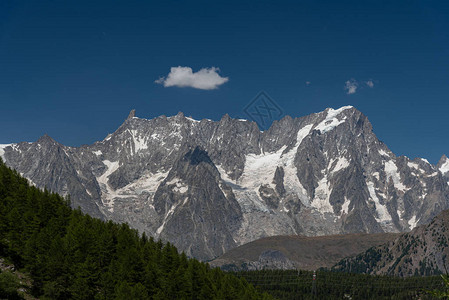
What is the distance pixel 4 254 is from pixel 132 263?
31.2 m

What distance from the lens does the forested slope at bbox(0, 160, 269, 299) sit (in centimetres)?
11356

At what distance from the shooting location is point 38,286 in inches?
4333

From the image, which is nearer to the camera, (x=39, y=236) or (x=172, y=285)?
(x=39, y=236)

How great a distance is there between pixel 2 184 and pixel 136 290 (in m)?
66.5

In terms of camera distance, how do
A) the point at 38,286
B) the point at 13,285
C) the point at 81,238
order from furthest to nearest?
1. the point at 81,238
2. the point at 38,286
3. the point at 13,285

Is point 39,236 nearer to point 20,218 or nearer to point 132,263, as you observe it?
point 20,218

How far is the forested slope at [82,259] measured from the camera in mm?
113562

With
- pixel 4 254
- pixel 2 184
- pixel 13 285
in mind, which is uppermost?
pixel 2 184

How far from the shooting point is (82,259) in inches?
4825

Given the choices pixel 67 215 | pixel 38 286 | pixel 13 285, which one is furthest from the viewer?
pixel 67 215

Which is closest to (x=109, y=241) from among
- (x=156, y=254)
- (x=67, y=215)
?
(x=156, y=254)

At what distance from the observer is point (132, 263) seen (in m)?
134

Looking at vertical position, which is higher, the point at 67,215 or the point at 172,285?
the point at 67,215

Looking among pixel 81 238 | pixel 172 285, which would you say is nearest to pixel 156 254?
pixel 172 285
